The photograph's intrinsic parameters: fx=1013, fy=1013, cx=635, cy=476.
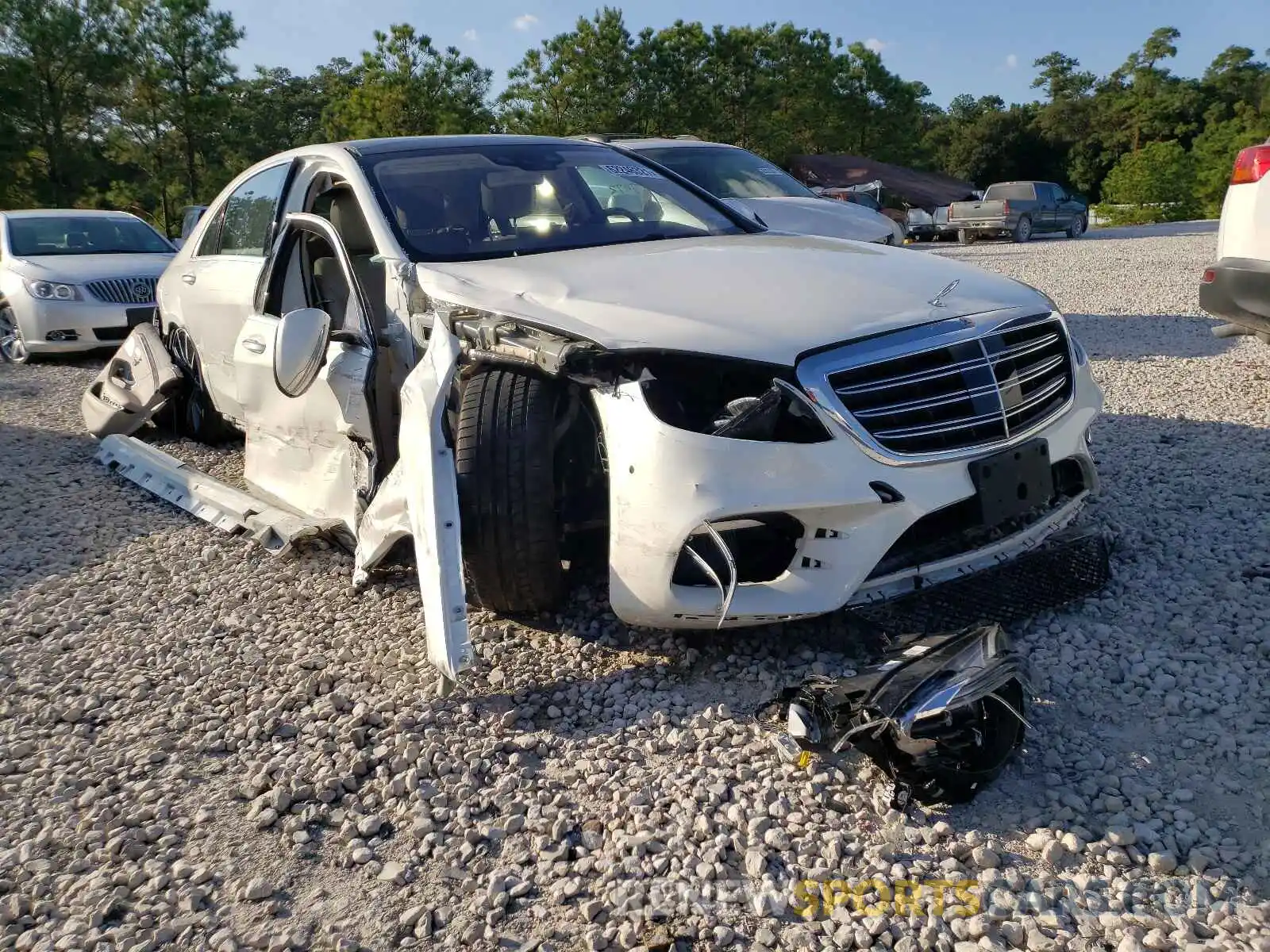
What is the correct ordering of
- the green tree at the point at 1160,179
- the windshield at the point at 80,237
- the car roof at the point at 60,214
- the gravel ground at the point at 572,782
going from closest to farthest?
the gravel ground at the point at 572,782
the windshield at the point at 80,237
the car roof at the point at 60,214
the green tree at the point at 1160,179

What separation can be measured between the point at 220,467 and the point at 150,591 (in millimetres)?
1878

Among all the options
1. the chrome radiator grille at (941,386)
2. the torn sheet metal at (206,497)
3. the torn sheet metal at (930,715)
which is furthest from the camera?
the torn sheet metal at (206,497)

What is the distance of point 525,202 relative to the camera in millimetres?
4227

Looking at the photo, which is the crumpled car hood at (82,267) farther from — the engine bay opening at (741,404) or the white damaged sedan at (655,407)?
the engine bay opening at (741,404)

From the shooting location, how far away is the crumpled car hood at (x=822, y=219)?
8094mm

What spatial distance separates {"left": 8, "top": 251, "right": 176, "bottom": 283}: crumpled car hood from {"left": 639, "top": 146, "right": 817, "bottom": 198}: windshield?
501cm

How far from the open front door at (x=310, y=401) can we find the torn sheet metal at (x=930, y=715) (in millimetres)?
1959

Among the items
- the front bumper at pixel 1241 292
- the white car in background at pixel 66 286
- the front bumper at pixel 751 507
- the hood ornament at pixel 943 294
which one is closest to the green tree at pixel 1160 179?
the front bumper at pixel 1241 292

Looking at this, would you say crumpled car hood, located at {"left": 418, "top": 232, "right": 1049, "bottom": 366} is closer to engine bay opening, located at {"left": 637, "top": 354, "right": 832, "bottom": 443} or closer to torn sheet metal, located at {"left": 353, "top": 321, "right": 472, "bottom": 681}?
engine bay opening, located at {"left": 637, "top": 354, "right": 832, "bottom": 443}

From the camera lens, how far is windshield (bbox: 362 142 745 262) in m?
3.89

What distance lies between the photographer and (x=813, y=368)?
2.85 m

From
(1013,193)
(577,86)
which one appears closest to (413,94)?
(577,86)

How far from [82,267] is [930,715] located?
9.77 metres

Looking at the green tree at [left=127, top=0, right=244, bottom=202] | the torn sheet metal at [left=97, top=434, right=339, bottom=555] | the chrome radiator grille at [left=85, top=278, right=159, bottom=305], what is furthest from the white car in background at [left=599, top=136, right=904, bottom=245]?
the green tree at [left=127, top=0, right=244, bottom=202]
